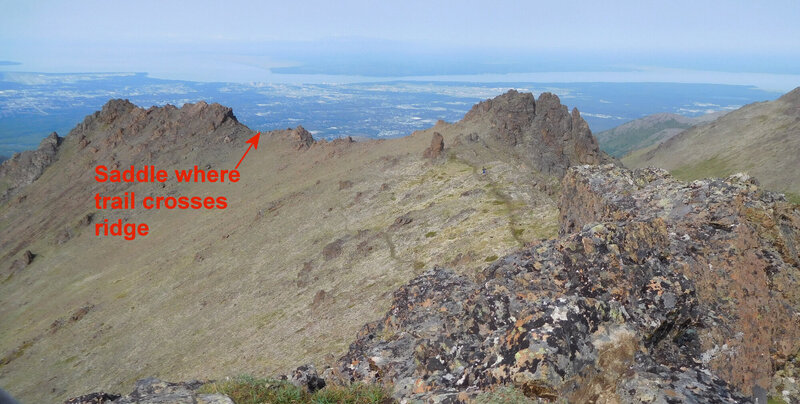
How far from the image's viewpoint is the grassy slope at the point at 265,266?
60281 millimetres

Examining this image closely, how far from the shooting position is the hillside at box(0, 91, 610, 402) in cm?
6181

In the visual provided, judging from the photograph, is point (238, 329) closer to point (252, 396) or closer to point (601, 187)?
point (601, 187)

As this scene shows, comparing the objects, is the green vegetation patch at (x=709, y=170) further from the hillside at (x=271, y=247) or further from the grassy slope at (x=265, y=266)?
the grassy slope at (x=265, y=266)

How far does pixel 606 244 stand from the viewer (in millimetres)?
18016

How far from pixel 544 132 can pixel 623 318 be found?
94466 millimetres

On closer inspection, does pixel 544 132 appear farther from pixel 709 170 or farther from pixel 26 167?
pixel 26 167

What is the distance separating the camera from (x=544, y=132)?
4070 inches

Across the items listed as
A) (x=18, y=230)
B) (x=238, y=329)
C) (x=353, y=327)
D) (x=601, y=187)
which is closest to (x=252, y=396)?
(x=601, y=187)

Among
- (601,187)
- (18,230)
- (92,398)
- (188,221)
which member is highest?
(601,187)

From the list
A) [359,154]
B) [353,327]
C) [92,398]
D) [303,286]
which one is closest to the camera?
[92,398]

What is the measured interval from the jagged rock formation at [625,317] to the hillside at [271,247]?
29644 mm

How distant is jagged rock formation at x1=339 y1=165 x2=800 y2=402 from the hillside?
29.6 meters

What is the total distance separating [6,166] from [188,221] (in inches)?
4821

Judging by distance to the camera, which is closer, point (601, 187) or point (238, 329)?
point (601, 187)
